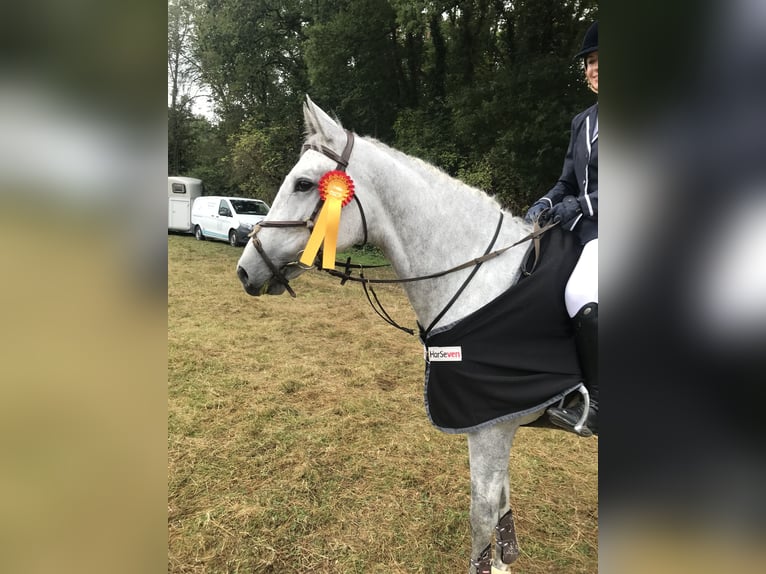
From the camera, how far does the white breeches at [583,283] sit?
1.84 metres

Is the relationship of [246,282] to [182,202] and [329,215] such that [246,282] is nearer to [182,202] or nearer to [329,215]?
[329,215]

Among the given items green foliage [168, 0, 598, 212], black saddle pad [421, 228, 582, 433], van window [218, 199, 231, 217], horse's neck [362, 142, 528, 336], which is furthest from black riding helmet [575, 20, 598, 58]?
van window [218, 199, 231, 217]

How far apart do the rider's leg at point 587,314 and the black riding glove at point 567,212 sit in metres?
0.15

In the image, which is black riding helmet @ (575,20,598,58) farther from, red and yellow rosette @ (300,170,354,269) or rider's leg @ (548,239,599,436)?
red and yellow rosette @ (300,170,354,269)

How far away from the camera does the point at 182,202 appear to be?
2055cm

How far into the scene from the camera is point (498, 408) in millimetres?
1998

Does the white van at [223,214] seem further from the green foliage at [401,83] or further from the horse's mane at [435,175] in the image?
the horse's mane at [435,175]

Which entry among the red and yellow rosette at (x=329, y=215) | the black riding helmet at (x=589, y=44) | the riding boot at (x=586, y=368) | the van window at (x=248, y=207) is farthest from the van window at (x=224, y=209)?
the riding boot at (x=586, y=368)

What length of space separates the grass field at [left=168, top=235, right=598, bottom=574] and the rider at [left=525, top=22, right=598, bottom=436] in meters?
1.47

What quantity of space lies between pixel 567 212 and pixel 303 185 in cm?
124

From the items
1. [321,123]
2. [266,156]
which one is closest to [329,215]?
[321,123]

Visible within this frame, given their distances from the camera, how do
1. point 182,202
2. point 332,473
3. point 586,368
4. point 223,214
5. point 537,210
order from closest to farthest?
1. point 586,368
2. point 537,210
3. point 332,473
4. point 223,214
5. point 182,202
